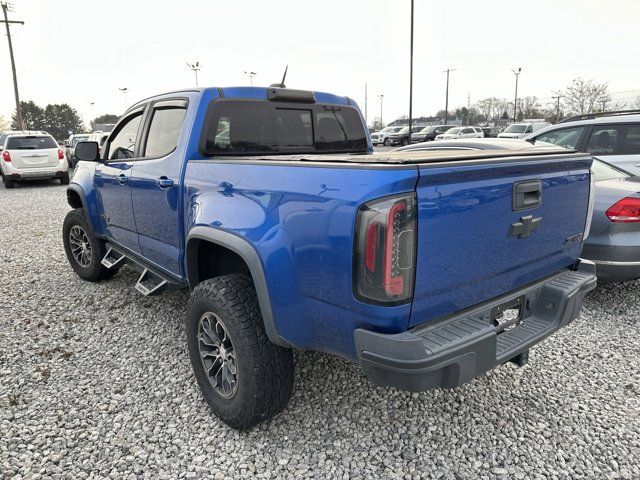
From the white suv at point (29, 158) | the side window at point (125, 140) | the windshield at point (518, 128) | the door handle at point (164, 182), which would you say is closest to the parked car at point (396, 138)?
the windshield at point (518, 128)

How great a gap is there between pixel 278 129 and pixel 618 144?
5.21 meters

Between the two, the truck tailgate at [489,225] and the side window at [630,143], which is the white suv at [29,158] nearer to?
the side window at [630,143]

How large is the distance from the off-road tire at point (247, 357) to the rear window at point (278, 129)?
3.53 feet

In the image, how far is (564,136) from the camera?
6660 mm

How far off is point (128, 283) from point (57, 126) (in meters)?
93.8

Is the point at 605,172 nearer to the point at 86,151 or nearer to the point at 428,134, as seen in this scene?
the point at 86,151

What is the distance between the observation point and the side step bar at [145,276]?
349 centimetres

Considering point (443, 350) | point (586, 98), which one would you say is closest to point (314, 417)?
point (443, 350)

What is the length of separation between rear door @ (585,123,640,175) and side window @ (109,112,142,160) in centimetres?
566

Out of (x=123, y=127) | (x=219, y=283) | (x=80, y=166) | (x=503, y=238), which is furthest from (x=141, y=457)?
(x=80, y=166)

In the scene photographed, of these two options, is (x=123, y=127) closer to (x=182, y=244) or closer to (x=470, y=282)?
(x=182, y=244)

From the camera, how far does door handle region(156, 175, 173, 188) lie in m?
3.12

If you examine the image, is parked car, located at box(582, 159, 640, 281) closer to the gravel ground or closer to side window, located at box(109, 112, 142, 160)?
the gravel ground

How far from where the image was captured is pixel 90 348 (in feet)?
11.9
